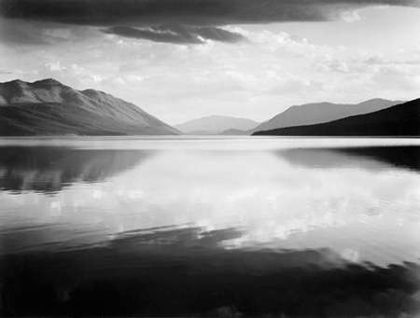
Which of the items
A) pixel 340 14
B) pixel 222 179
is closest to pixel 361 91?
pixel 340 14

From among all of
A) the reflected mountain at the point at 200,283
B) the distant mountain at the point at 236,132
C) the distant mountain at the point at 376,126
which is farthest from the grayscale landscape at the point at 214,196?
the distant mountain at the point at 236,132

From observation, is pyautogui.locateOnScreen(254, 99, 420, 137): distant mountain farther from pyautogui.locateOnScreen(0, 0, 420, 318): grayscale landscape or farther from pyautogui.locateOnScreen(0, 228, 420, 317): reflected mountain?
pyautogui.locateOnScreen(0, 228, 420, 317): reflected mountain

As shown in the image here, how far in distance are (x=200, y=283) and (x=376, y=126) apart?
116 metres

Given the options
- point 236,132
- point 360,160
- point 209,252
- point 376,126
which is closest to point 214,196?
point 209,252

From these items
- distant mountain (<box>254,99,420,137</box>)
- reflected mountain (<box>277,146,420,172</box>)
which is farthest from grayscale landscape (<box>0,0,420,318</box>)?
distant mountain (<box>254,99,420,137</box>)

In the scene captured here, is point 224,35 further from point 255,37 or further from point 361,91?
point 361,91

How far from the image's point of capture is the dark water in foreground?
6.55 m

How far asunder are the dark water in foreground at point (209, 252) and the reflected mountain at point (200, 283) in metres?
0.02

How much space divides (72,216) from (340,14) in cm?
936

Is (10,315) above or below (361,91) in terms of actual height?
below

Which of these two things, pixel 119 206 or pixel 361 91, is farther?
pixel 361 91

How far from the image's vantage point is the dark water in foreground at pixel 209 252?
21.5 feet

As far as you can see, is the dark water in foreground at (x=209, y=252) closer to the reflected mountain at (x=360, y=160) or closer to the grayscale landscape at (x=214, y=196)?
the grayscale landscape at (x=214, y=196)

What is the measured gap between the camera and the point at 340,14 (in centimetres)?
1270
